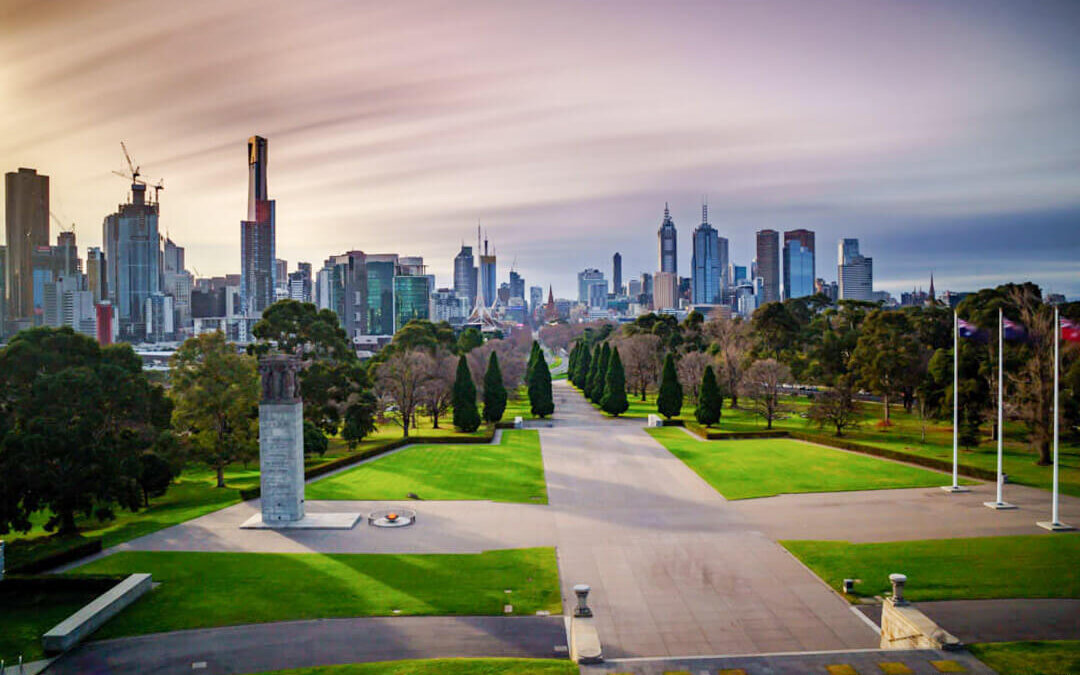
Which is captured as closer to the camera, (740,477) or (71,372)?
(71,372)

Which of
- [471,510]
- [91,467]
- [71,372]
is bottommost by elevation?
[471,510]

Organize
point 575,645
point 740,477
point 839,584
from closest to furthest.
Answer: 1. point 575,645
2. point 839,584
3. point 740,477

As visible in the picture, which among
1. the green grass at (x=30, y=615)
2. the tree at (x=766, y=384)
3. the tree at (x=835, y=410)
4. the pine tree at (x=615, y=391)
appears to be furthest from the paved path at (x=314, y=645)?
the pine tree at (x=615, y=391)

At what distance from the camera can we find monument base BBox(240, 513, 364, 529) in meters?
24.2

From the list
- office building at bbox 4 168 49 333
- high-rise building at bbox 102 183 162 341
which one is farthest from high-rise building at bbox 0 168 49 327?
high-rise building at bbox 102 183 162 341

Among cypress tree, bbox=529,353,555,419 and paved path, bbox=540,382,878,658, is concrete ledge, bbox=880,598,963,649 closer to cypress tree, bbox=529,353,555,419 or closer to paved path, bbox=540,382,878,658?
paved path, bbox=540,382,878,658

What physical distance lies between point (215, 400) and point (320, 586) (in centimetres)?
1732

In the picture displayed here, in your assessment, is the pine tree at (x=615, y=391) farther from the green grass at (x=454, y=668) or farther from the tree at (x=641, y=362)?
the green grass at (x=454, y=668)

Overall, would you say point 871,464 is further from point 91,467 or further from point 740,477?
point 91,467

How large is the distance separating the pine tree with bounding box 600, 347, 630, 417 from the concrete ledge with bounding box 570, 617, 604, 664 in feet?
129

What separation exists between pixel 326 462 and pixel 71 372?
508 inches

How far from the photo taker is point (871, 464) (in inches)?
1345

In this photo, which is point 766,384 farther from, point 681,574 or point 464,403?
point 681,574

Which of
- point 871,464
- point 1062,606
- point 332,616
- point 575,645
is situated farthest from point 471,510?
point 871,464
